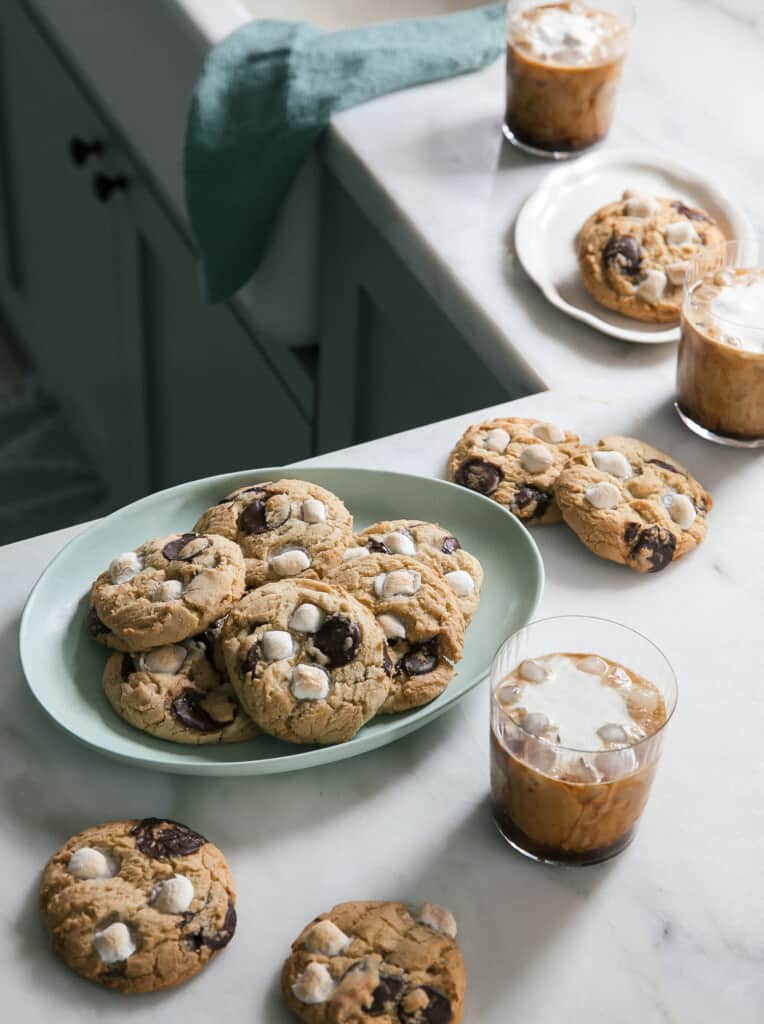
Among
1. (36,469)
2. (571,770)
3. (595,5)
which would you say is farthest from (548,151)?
(36,469)

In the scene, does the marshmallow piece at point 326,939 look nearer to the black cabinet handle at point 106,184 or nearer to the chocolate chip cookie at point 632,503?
the chocolate chip cookie at point 632,503

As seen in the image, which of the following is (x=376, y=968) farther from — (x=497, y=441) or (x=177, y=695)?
(x=497, y=441)

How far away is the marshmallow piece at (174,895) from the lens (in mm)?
776

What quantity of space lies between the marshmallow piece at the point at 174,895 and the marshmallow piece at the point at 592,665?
0.96ft

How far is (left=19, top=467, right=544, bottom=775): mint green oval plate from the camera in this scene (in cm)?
87

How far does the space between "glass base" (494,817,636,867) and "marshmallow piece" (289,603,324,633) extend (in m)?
0.19

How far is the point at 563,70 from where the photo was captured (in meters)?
1.42

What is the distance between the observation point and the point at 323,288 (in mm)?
1725

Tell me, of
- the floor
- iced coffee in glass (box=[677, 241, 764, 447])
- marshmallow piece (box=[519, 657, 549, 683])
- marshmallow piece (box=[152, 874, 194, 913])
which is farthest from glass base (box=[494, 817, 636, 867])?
→ the floor

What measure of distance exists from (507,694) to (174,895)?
247 millimetres

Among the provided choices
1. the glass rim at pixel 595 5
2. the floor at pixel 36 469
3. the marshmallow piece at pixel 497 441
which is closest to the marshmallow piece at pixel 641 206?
the glass rim at pixel 595 5

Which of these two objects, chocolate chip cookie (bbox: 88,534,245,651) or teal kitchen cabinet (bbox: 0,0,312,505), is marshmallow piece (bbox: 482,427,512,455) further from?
teal kitchen cabinet (bbox: 0,0,312,505)

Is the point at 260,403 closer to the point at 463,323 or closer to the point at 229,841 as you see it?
the point at 463,323

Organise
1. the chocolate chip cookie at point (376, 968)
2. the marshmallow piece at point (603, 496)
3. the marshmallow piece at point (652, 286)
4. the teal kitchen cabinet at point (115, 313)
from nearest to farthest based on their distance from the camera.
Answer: the chocolate chip cookie at point (376, 968)
the marshmallow piece at point (603, 496)
the marshmallow piece at point (652, 286)
the teal kitchen cabinet at point (115, 313)
